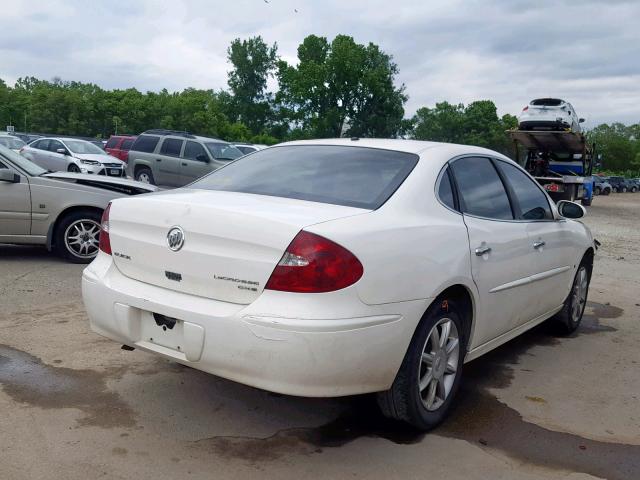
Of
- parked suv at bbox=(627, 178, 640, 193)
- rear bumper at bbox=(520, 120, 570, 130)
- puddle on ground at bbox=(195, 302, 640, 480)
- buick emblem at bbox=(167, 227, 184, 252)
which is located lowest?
parked suv at bbox=(627, 178, 640, 193)

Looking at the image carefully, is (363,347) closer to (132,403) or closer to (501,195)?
(132,403)

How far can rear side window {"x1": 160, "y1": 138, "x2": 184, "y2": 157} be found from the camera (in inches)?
724

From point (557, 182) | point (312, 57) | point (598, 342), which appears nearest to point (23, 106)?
point (312, 57)

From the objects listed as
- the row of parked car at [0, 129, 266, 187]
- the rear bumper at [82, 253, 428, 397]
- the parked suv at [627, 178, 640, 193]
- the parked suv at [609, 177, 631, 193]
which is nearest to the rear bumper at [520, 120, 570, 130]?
the row of parked car at [0, 129, 266, 187]

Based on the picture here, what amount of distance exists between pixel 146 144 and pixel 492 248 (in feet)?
54.4

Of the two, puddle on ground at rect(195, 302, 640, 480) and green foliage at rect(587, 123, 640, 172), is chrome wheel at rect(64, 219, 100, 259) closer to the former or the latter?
puddle on ground at rect(195, 302, 640, 480)

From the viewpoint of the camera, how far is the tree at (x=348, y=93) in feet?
245

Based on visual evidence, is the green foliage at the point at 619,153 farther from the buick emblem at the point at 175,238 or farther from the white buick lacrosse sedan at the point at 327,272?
the buick emblem at the point at 175,238

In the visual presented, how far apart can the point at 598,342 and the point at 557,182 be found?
20.6m

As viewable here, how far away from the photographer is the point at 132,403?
3725 mm

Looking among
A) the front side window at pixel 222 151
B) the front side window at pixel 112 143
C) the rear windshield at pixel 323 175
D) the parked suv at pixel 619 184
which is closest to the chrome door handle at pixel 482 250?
the rear windshield at pixel 323 175

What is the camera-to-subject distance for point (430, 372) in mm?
3557

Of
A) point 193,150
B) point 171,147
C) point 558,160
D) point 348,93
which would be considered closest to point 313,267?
point 193,150

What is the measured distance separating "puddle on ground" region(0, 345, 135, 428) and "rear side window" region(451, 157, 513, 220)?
2.33 m
